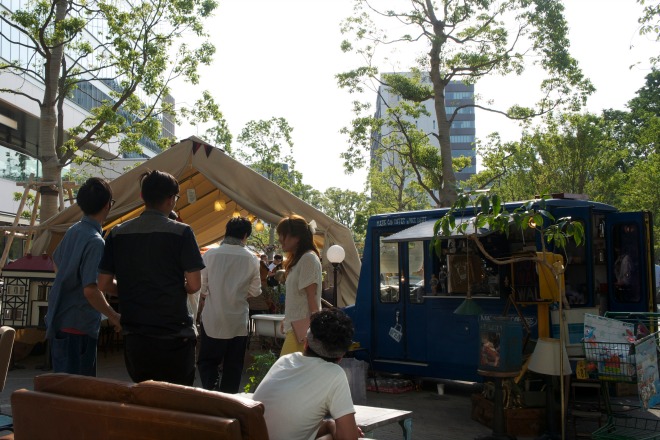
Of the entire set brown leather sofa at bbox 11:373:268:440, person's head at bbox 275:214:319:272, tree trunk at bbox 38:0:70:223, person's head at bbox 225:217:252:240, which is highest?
tree trunk at bbox 38:0:70:223

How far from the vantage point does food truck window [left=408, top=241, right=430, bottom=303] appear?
902cm

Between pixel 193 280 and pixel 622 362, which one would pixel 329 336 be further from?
pixel 622 362

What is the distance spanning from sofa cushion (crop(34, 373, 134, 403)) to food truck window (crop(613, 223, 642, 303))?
672cm

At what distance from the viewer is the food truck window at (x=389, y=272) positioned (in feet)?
30.7

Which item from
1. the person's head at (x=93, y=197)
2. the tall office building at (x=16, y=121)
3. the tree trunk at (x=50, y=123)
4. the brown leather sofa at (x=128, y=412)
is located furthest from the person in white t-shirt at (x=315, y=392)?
the tall office building at (x=16, y=121)

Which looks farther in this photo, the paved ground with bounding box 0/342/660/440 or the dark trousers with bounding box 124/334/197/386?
the paved ground with bounding box 0/342/660/440

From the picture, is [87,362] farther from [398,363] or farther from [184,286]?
[398,363]

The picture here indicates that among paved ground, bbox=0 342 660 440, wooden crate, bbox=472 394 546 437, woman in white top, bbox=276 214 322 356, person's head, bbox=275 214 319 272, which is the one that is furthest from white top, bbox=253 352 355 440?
wooden crate, bbox=472 394 546 437

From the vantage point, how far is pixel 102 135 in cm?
1822

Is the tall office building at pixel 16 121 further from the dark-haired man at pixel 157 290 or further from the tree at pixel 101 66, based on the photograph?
the dark-haired man at pixel 157 290

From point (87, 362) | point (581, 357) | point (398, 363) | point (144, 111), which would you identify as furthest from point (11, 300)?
point (144, 111)

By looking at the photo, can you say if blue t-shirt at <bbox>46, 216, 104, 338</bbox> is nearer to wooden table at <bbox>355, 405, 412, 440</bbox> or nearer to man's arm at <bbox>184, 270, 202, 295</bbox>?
man's arm at <bbox>184, 270, 202, 295</bbox>

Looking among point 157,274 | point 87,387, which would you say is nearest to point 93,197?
point 157,274

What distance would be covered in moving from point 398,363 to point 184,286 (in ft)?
18.3
